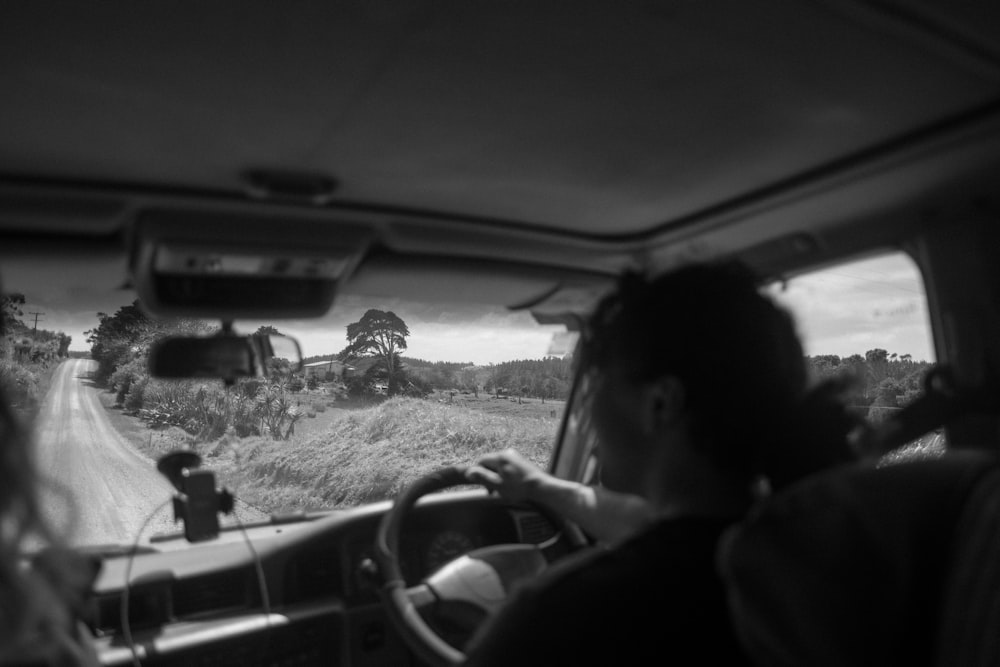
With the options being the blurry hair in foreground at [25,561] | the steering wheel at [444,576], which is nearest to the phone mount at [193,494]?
the steering wheel at [444,576]

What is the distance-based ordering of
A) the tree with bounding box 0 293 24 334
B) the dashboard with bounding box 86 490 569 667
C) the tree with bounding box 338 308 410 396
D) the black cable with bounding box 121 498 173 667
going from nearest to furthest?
the tree with bounding box 0 293 24 334, the black cable with bounding box 121 498 173 667, the dashboard with bounding box 86 490 569 667, the tree with bounding box 338 308 410 396

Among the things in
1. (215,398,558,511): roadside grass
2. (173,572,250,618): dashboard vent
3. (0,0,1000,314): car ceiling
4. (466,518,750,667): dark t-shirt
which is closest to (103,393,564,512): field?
(215,398,558,511): roadside grass

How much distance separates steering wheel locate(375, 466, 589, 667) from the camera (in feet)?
8.71

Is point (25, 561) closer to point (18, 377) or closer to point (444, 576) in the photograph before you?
point (18, 377)

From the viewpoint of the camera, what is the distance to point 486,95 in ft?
6.93

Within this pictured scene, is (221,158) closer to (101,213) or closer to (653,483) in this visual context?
(101,213)

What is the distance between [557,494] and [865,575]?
5.83 ft

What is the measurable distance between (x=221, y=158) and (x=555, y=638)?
1.89 m

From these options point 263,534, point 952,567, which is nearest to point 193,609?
point 263,534

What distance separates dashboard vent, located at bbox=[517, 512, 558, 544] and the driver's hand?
0.61 metres

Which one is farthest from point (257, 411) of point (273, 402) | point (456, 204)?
point (456, 204)

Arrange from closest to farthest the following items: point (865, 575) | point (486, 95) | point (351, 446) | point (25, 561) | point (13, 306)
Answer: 1. point (25, 561)
2. point (865, 575)
3. point (486, 95)
4. point (13, 306)
5. point (351, 446)

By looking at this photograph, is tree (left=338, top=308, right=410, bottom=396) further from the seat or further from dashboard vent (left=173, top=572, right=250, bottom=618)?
the seat

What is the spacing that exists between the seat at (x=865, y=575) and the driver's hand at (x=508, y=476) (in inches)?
64.4
